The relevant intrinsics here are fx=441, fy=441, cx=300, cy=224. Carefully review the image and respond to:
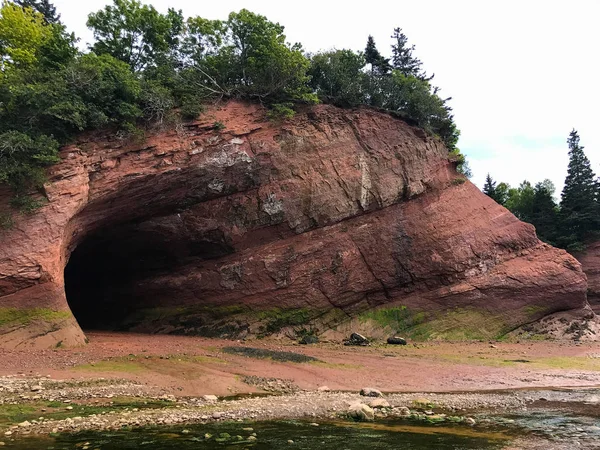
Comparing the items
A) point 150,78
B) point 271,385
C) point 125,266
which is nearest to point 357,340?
point 271,385

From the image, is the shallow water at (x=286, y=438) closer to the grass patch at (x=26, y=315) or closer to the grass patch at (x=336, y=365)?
the grass patch at (x=336, y=365)

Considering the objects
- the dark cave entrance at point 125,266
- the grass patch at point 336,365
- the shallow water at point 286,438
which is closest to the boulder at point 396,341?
the grass patch at point 336,365

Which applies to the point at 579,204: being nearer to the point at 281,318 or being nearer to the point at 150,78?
the point at 281,318

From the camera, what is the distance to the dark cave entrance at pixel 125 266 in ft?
86.0

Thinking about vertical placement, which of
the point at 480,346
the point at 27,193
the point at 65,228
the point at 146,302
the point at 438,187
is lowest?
the point at 480,346

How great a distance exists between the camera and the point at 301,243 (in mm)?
27219

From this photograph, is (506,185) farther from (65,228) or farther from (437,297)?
(65,228)

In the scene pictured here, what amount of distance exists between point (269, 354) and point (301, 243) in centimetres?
960

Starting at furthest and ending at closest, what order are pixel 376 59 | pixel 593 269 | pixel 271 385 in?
pixel 593 269, pixel 376 59, pixel 271 385

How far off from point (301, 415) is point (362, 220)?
18699mm

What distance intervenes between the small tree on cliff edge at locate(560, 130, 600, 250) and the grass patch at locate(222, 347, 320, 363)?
3222 cm

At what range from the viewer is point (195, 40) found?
92.6 ft

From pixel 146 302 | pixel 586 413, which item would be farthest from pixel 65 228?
pixel 586 413

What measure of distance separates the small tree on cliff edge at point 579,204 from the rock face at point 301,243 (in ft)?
41.6
